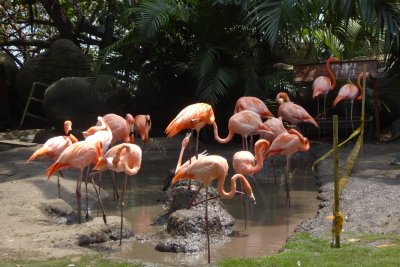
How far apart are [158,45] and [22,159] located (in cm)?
407

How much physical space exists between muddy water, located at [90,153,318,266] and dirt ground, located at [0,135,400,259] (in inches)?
10.0

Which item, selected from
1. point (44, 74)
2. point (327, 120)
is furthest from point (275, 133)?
point (44, 74)

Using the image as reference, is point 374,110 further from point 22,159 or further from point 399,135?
point 22,159

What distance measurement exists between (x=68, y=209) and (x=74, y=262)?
2.06m

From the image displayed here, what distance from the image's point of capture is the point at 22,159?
9570 mm

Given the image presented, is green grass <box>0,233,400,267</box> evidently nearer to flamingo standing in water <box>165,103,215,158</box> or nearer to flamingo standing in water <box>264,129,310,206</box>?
flamingo standing in water <box>264,129,310,206</box>

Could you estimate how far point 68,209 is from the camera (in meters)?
6.54

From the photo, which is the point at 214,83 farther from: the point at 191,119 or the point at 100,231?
the point at 100,231

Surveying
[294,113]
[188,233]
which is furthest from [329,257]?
[294,113]

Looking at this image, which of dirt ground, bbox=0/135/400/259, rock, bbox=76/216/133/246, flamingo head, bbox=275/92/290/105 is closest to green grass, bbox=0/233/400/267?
Answer: dirt ground, bbox=0/135/400/259

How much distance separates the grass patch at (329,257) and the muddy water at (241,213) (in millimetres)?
562

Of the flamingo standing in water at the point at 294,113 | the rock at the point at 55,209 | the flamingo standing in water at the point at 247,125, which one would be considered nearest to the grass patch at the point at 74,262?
the rock at the point at 55,209

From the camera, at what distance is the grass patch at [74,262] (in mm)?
4465

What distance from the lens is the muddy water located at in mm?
5297
